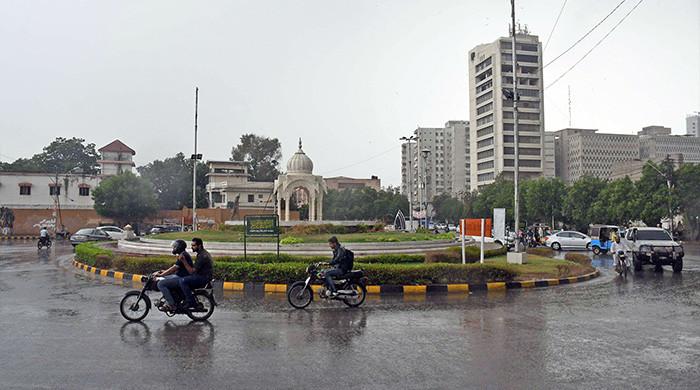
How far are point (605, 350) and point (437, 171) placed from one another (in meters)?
125

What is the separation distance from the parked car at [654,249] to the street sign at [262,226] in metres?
12.1

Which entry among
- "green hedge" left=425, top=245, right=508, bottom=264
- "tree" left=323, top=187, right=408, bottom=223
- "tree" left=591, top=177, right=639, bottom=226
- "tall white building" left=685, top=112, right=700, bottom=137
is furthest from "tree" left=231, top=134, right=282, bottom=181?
"tall white building" left=685, top=112, right=700, bottom=137

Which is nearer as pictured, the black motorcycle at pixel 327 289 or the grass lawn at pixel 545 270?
the black motorcycle at pixel 327 289

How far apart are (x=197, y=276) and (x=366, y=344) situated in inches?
136

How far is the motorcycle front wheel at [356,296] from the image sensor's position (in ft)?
37.3

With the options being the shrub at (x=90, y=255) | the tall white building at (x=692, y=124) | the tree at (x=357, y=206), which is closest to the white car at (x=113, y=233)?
the shrub at (x=90, y=255)

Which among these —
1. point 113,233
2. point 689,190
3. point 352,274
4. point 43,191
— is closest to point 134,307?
point 352,274

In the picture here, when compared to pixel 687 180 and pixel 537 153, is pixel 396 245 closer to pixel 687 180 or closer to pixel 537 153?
pixel 687 180

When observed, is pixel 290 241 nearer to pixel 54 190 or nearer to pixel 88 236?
pixel 88 236

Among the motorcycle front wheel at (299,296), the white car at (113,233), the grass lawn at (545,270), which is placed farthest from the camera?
the white car at (113,233)

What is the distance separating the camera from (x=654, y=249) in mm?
19047

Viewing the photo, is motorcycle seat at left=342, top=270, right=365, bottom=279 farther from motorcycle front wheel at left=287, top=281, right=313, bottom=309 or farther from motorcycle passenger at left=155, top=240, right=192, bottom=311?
motorcycle passenger at left=155, top=240, right=192, bottom=311

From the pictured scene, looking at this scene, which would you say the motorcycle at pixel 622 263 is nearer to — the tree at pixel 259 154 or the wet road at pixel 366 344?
the wet road at pixel 366 344

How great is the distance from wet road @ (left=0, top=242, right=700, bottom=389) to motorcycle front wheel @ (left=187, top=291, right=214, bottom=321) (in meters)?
0.21
